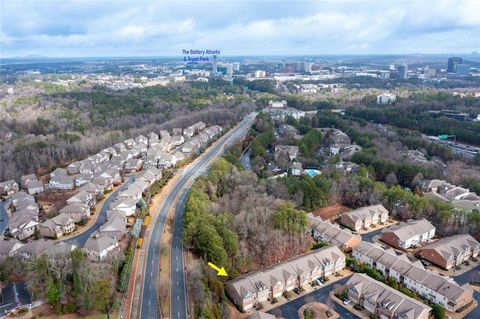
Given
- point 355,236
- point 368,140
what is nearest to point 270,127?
point 368,140

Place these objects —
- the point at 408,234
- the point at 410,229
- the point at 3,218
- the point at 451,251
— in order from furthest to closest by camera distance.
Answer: the point at 3,218
the point at 410,229
the point at 408,234
the point at 451,251

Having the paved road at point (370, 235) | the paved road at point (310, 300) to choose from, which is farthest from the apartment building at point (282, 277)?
the paved road at point (370, 235)

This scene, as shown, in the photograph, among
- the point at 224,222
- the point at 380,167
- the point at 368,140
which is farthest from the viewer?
the point at 368,140

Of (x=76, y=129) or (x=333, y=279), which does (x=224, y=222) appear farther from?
(x=76, y=129)

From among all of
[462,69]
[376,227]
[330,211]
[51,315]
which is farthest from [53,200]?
[462,69]

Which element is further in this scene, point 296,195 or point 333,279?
point 296,195

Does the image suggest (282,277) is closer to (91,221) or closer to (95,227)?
(95,227)
